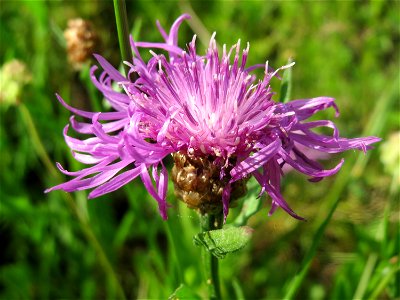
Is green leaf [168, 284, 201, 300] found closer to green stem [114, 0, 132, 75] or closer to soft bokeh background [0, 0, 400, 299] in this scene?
soft bokeh background [0, 0, 400, 299]

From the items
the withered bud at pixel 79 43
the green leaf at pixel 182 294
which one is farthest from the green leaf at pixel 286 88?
the withered bud at pixel 79 43

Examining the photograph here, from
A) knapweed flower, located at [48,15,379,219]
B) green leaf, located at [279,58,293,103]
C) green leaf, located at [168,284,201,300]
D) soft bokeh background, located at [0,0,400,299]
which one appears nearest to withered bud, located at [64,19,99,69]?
soft bokeh background, located at [0,0,400,299]

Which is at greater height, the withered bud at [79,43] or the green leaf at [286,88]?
the withered bud at [79,43]

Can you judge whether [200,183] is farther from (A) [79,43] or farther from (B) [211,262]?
(A) [79,43]

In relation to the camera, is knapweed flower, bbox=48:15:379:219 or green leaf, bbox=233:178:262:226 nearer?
knapweed flower, bbox=48:15:379:219

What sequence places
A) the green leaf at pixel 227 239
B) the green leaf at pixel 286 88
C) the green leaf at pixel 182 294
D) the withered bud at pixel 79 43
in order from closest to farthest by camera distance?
the green leaf at pixel 227 239
the green leaf at pixel 182 294
the green leaf at pixel 286 88
the withered bud at pixel 79 43

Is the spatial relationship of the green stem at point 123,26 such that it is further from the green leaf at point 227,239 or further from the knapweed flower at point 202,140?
the green leaf at point 227,239
